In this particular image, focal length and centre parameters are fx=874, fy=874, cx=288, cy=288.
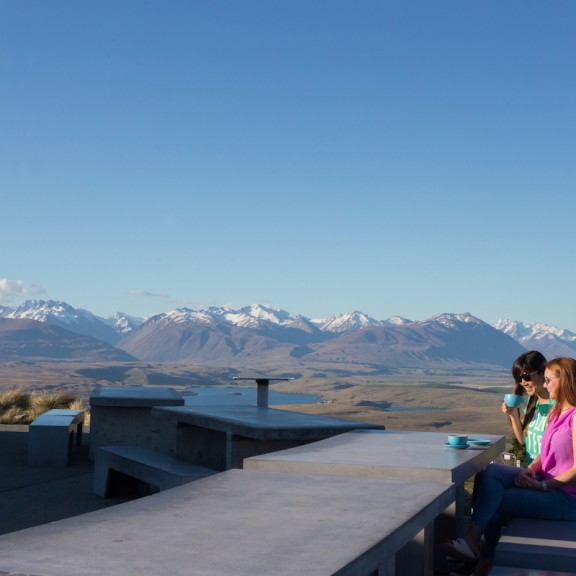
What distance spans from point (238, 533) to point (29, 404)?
16186mm

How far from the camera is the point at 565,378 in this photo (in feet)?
14.6

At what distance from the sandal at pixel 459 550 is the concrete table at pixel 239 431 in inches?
92.8

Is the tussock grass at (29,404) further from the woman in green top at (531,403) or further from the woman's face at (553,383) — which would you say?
the woman's face at (553,383)

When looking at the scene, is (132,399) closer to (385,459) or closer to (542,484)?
(385,459)

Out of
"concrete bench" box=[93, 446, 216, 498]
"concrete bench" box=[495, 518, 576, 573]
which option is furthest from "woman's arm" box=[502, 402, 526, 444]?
"concrete bench" box=[93, 446, 216, 498]

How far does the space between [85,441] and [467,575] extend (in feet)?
32.4

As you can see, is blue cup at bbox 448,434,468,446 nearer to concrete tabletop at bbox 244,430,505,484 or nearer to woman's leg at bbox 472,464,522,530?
concrete tabletop at bbox 244,430,505,484

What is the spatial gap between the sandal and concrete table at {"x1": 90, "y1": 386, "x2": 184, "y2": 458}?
288 inches

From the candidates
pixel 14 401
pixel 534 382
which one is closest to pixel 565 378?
pixel 534 382

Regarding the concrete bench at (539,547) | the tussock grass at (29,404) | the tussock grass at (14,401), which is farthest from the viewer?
the tussock grass at (14,401)

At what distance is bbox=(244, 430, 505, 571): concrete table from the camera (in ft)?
13.2

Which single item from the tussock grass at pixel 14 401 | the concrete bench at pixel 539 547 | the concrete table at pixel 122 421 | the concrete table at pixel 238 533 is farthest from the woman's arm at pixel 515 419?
the tussock grass at pixel 14 401

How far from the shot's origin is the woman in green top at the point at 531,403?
5.05m

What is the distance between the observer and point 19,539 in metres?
2.55
